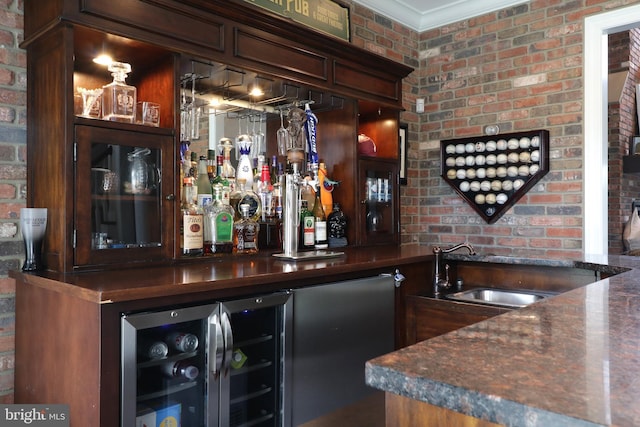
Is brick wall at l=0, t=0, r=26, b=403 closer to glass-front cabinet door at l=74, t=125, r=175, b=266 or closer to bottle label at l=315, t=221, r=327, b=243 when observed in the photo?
glass-front cabinet door at l=74, t=125, r=175, b=266

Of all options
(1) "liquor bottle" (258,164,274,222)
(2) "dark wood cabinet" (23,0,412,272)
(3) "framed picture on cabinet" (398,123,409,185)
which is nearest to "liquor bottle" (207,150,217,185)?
(1) "liquor bottle" (258,164,274,222)

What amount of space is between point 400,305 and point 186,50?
4.83ft

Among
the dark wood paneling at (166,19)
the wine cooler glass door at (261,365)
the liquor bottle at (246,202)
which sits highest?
the dark wood paneling at (166,19)

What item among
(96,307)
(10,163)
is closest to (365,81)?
(10,163)

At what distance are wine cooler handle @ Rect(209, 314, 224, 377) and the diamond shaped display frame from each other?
248 centimetres

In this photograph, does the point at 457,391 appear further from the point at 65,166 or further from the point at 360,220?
the point at 360,220

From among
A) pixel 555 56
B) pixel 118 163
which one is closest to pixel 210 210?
pixel 118 163

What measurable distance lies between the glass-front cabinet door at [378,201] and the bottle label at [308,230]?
34 centimetres

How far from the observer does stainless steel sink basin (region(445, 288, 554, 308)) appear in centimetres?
230

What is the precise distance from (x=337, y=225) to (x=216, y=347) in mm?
1346

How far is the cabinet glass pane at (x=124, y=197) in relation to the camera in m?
1.67

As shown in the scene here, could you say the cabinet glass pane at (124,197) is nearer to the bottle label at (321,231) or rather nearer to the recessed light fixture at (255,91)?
the recessed light fixture at (255,91)

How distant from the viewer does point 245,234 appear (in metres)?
2.25

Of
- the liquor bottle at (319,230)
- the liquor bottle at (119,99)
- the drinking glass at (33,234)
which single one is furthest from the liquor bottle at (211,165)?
the drinking glass at (33,234)
